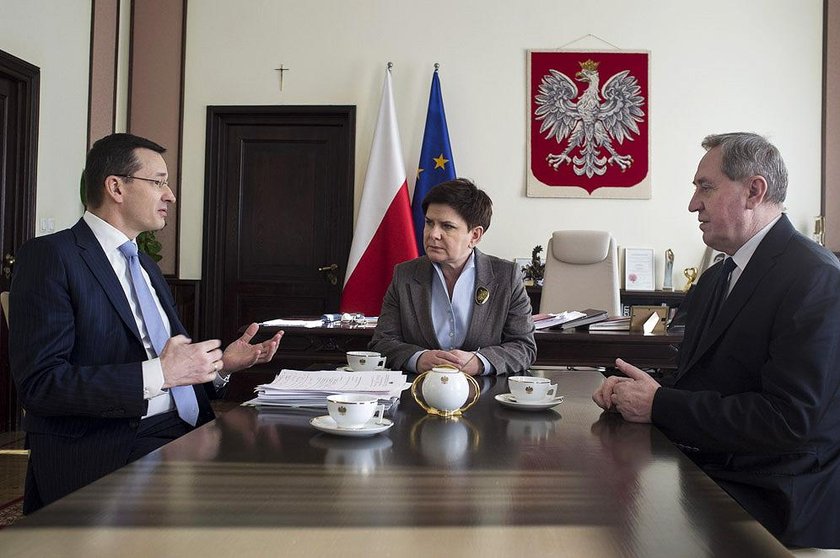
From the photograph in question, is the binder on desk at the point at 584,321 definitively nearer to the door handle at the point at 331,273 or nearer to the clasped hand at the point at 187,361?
the clasped hand at the point at 187,361

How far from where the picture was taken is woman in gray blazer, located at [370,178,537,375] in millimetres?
2469

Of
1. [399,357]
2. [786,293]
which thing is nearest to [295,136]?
[399,357]

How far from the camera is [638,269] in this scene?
18.7ft

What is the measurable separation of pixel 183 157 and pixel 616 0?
344 centimetres

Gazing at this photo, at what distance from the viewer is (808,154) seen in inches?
224

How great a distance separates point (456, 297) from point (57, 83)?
3567mm

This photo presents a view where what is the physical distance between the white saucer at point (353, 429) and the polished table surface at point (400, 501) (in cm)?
2

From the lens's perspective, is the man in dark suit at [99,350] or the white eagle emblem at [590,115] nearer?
the man in dark suit at [99,350]

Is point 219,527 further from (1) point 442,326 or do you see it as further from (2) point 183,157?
(2) point 183,157

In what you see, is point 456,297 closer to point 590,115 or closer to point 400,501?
point 400,501

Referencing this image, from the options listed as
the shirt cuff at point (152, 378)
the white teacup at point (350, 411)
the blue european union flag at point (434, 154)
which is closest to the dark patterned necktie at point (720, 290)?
the white teacup at point (350, 411)

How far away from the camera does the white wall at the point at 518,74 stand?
5703 mm

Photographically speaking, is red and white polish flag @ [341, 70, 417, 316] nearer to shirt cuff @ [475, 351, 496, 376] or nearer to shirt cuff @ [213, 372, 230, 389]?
shirt cuff @ [475, 351, 496, 376]

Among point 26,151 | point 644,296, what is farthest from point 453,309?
point 644,296
